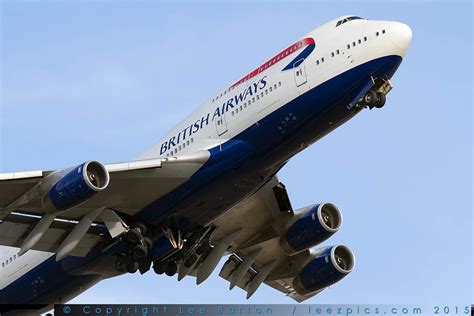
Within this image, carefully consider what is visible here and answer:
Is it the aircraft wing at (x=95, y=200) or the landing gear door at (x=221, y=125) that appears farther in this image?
the landing gear door at (x=221, y=125)

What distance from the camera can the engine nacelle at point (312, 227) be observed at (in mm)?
46781

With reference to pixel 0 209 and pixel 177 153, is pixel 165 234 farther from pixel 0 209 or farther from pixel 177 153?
pixel 0 209

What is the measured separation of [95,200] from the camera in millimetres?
42969

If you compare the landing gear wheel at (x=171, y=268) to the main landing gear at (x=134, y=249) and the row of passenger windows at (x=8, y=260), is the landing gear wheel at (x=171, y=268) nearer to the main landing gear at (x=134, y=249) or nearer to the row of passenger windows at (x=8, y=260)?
the main landing gear at (x=134, y=249)

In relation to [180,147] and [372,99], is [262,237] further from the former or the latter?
[372,99]

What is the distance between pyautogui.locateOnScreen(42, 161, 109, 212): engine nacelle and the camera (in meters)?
39.1

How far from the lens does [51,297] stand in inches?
1854

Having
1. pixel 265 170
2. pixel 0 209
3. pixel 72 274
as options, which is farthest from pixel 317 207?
pixel 0 209

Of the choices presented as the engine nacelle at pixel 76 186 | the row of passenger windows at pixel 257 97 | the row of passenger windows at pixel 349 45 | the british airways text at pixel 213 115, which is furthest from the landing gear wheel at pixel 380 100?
the engine nacelle at pixel 76 186

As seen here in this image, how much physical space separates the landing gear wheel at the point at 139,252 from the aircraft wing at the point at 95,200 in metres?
0.88

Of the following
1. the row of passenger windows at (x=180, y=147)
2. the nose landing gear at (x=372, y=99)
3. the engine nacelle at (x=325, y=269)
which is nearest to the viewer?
the nose landing gear at (x=372, y=99)

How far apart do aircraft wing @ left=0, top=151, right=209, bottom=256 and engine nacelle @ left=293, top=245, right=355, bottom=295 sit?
30.4 ft

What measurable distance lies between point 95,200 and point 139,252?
89.8 inches

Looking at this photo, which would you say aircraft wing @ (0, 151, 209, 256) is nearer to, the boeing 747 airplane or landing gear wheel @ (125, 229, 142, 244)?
the boeing 747 airplane
